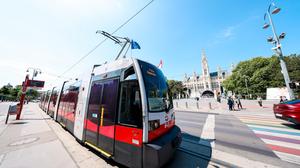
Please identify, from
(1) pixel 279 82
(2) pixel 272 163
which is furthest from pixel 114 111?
(1) pixel 279 82

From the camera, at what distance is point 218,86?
8650 cm

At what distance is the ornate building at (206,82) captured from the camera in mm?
82812

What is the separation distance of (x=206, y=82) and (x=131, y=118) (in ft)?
304

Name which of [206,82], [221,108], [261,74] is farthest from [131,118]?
[206,82]

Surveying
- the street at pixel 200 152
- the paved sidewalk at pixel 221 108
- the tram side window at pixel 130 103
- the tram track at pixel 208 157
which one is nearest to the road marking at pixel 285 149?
the street at pixel 200 152

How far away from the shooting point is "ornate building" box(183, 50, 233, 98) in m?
82.8

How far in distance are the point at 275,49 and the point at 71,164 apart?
17874mm

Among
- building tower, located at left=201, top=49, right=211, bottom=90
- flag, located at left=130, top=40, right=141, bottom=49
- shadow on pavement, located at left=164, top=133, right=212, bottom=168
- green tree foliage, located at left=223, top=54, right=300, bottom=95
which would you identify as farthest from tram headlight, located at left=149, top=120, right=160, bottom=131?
building tower, located at left=201, top=49, right=211, bottom=90

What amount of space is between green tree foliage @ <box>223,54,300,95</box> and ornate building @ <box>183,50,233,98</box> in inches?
1566

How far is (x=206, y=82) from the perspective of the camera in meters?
85.0

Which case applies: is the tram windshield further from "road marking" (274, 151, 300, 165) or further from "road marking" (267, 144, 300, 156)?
"road marking" (267, 144, 300, 156)

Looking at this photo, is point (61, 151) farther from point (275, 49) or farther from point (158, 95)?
point (275, 49)

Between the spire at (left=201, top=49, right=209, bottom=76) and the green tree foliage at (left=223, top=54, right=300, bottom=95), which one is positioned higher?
the spire at (left=201, top=49, right=209, bottom=76)

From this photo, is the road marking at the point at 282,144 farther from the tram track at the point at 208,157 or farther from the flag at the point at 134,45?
the flag at the point at 134,45
